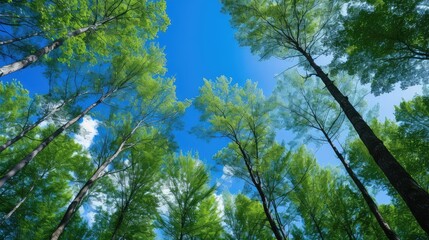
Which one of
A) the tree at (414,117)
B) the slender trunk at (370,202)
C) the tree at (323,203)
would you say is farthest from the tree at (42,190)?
the tree at (414,117)

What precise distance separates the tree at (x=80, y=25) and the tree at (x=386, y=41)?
598 cm

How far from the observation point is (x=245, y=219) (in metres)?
10.5

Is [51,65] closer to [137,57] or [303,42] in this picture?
[137,57]

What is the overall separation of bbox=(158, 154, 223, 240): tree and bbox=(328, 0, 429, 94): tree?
6461 mm

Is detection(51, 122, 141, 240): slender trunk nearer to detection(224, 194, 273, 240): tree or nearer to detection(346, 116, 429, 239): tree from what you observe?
detection(224, 194, 273, 240): tree

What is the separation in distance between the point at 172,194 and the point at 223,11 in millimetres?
7237

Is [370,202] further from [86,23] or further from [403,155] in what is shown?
[86,23]

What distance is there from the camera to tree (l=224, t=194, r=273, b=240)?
33.8ft

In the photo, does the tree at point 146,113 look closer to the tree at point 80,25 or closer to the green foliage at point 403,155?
the tree at point 80,25

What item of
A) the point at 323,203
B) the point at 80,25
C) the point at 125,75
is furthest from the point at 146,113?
the point at 323,203

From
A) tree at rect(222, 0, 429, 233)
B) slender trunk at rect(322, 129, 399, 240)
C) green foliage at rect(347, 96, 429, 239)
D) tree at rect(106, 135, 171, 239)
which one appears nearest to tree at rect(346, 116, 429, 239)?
green foliage at rect(347, 96, 429, 239)

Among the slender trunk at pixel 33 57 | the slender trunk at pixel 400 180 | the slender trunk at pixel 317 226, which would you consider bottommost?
the slender trunk at pixel 400 180

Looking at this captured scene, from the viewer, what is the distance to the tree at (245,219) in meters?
10.3

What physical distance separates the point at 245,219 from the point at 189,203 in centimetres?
268
